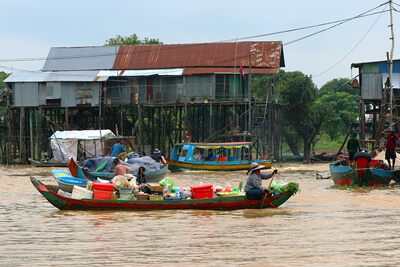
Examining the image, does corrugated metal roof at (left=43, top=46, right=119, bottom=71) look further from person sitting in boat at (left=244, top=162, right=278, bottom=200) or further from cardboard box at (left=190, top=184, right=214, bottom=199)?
person sitting in boat at (left=244, top=162, right=278, bottom=200)

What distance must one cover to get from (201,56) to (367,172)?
22.3 m

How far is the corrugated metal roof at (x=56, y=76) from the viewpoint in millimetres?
39656

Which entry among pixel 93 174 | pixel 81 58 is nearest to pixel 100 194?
pixel 93 174

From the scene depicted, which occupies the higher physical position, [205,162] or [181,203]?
[205,162]

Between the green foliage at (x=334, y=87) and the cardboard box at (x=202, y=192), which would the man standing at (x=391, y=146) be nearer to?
the cardboard box at (x=202, y=192)

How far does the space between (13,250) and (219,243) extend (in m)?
3.32

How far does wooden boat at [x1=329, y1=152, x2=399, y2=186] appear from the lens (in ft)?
61.7

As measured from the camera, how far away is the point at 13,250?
380 inches

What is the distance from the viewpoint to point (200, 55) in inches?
1566

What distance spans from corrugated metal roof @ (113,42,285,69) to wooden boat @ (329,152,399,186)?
19073 mm

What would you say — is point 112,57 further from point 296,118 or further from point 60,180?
point 60,180

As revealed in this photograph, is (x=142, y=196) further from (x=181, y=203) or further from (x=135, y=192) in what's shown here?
(x=181, y=203)

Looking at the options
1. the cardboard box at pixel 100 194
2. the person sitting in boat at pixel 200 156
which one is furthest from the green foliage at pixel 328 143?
the cardboard box at pixel 100 194

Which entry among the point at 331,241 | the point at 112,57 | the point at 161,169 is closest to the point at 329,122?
the point at 112,57
